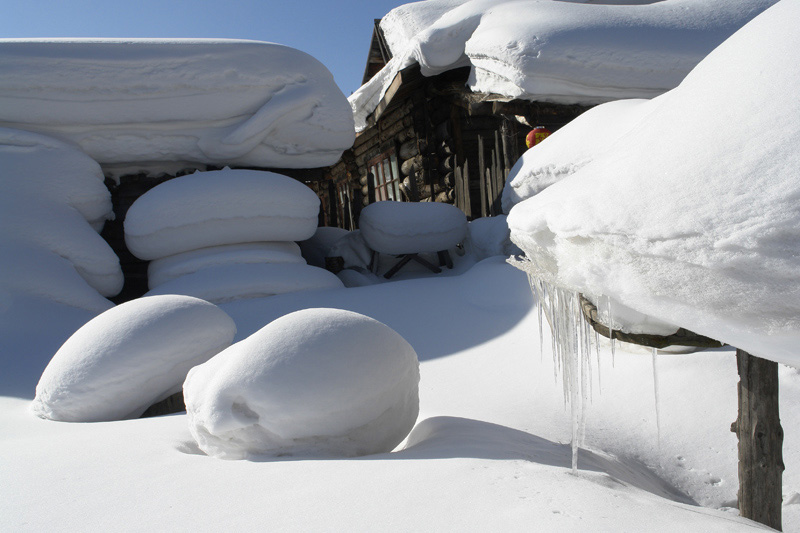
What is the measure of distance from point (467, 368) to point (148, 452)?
1795 mm

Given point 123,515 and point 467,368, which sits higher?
point 123,515

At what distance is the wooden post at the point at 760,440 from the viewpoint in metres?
1.45

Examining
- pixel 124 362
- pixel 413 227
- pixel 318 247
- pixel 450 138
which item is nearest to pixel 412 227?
pixel 413 227

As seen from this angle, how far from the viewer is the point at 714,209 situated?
0.81 metres

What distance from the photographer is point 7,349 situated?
3500 mm

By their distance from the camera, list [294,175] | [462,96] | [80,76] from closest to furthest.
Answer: [80,76], [294,175], [462,96]

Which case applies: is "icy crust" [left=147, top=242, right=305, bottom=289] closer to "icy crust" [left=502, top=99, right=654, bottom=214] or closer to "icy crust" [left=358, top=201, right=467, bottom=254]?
"icy crust" [left=358, top=201, right=467, bottom=254]

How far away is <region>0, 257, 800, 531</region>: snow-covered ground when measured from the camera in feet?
4.03

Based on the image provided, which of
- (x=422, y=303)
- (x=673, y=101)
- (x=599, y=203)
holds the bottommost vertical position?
(x=422, y=303)

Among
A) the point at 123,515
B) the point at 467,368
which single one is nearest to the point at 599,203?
the point at 123,515

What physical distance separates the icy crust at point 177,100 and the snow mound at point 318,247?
100 centimetres

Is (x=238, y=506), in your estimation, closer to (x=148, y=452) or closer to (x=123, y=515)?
(x=123, y=515)

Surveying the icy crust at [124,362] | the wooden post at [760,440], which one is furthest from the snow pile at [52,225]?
the wooden post at [760,440]

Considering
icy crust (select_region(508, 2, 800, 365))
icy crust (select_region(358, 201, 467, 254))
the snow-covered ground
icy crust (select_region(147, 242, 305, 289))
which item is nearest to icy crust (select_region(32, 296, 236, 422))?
the snow-covered ground
